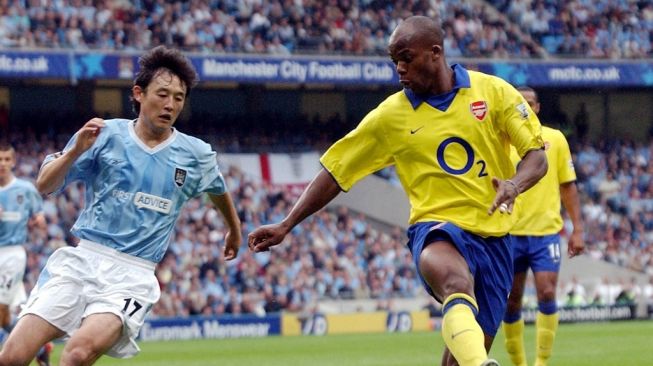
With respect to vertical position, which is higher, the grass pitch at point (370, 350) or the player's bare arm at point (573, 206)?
the player's bare arm at point (573, 206)

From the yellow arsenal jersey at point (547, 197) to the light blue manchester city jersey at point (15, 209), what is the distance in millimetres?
6395

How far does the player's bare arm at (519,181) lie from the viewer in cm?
723

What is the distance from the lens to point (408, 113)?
788 centimetres

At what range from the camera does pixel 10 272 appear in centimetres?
1625

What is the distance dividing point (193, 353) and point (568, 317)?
41.2 ft

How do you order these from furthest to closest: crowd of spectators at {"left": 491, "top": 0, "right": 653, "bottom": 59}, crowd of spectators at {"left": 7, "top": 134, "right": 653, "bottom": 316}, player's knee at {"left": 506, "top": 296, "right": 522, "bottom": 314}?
crowd of spectators at {"left": 491, "top": 0, "right": 653, "bottom": 59}
crowd of spectators at {"left": 7, "top": 134, "right": 653, "bottom": 316}
player's knee at {"left": 506, "top": 296, "right": 522, "bottom": 314}

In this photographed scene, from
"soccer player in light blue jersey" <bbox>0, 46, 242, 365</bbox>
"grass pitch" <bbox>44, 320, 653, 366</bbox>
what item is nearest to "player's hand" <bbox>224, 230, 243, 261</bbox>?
"soccer player in light blue jersey" <bbox>0, 46, 242, 365</bbox>

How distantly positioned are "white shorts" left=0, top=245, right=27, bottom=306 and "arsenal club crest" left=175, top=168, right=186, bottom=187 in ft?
27.8

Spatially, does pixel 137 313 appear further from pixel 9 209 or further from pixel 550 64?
pixel 550 64

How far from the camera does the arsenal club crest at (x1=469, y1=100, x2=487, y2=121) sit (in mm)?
7785

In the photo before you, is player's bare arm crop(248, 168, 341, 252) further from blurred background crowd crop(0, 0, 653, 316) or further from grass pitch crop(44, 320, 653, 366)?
blurred background crowd crop(0, 0, 653, 316)

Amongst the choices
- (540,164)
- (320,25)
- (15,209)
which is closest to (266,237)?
(540,164)

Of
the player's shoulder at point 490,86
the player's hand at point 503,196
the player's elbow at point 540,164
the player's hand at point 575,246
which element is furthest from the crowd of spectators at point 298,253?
the player's hand at point 503,196

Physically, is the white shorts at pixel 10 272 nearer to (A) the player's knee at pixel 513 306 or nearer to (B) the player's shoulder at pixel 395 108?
(A) the player's knee at pixel 513 306
